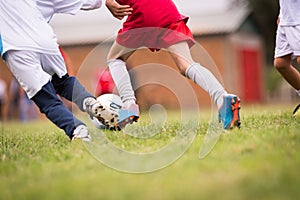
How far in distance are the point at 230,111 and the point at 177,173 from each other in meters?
1.55

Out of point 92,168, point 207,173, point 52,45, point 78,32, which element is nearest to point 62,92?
point 52,45

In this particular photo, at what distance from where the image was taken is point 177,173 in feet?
11.6

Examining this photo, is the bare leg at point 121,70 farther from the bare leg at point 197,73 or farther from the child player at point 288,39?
the child player at point 288,39

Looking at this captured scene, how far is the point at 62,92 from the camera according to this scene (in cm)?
583

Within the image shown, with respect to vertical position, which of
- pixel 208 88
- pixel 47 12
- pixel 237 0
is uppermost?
pixel 47 12

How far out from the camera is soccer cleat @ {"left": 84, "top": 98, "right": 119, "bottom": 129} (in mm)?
5402

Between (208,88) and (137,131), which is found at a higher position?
(208,88)

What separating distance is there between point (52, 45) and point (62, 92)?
2.02 ft

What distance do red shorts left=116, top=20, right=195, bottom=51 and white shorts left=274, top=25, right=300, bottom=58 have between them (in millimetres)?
1059

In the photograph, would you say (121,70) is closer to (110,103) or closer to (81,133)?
(110,103)

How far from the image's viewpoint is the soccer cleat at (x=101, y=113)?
5.40 meters

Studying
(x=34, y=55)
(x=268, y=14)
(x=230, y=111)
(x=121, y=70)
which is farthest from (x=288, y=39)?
(x=268, y=14)

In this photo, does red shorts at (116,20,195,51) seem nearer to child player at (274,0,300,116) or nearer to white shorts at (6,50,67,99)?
white shorts at (6,50,67,99)

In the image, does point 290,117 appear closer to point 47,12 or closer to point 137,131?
point 137,131
